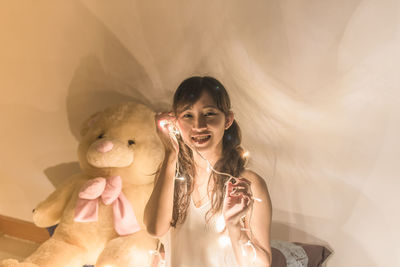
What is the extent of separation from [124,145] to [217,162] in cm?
47

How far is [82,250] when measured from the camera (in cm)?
124

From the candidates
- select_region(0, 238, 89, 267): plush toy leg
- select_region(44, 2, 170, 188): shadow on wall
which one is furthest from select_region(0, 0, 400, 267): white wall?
select_region(0, 238, 89, 267): plush toy leg

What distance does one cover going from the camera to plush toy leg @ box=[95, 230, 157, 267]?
1.12m

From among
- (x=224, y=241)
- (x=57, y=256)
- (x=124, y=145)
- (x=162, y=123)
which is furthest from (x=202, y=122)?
(x=57, y=256)

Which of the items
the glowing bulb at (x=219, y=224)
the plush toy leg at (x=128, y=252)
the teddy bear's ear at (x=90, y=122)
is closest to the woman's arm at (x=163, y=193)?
the glowing bulb at (x=219, y=224)

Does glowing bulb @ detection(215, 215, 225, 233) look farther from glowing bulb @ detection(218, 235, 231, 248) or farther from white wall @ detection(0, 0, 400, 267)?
white wall @ detection(0, 0, 400, 267)

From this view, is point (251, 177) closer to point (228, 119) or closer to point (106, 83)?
point (228, 119)

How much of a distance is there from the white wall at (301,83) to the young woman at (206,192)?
0.95 feet

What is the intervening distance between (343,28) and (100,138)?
39.9 inches

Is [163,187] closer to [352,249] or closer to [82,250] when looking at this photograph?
[82,250]

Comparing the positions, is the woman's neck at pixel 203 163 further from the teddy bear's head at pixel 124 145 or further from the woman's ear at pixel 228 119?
the teddy bear's head at pixel 124 145

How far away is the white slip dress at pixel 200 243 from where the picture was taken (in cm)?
89

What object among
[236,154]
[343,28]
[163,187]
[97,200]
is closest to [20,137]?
[97,200]

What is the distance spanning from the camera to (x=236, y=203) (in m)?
0.78
